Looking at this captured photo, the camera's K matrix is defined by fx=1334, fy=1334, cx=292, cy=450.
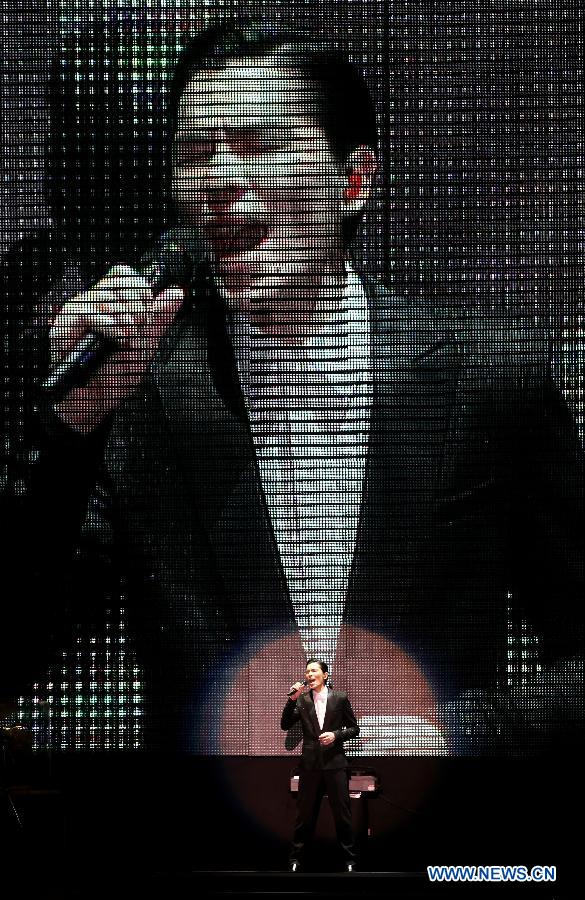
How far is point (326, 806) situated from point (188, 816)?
839mm

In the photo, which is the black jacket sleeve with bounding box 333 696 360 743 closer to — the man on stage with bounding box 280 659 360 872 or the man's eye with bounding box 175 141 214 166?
the man on stage with bounding box 280 659 360 872

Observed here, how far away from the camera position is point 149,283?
26.8ft

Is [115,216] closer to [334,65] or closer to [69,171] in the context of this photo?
[69,171]

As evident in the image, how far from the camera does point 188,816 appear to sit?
26.5ft

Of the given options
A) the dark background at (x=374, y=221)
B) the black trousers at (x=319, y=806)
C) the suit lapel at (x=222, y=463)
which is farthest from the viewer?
the suit lapel at (x=222, y=463)

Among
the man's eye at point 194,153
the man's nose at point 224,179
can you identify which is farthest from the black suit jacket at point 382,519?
the man's eye at point 194,153

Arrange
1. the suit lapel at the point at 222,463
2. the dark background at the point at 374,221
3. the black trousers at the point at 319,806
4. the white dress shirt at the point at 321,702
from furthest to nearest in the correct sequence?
the suit lapel at the point at 222,463 < the dark background at the point at 374,221 < the white dress shirt at the point at 321,702 < the black trousers at the point at 319,806

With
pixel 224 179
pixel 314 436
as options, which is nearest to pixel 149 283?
pixel 224 179

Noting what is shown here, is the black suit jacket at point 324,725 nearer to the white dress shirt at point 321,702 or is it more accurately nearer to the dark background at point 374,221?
the white dress shirt at point 321,702

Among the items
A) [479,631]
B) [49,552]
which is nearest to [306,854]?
[479,631]

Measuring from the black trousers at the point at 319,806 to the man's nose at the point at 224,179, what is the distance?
135 inches

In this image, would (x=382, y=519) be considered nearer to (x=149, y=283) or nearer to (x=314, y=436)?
(x=314, y=436)

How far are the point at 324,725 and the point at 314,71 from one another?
3887 millimetres

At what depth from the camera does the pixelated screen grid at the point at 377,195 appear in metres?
8.02
